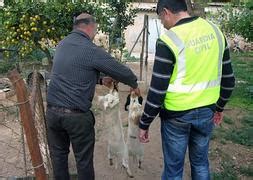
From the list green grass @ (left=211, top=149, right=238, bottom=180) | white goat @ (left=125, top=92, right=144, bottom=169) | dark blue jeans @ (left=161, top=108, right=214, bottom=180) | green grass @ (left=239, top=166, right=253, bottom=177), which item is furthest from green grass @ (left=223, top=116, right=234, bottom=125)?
dark blue jeans @ (left=161, top=108, right=214, bottom=180)

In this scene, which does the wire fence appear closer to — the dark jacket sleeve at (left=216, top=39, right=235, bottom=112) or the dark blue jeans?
the dark blue jeans

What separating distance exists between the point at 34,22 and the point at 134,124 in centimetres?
329

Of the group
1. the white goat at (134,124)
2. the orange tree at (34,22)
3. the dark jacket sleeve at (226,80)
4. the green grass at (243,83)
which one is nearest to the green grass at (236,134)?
the green grass at (243,83)

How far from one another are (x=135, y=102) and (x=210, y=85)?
0.97 m

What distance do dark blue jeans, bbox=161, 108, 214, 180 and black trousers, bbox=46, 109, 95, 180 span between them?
74 cm

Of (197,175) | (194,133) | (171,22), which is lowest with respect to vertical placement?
(197,175)

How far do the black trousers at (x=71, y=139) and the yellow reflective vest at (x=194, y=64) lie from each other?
0.86m

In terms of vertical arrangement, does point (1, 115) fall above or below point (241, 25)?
below

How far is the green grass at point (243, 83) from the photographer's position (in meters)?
8.43

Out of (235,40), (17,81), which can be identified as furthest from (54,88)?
(235,40)

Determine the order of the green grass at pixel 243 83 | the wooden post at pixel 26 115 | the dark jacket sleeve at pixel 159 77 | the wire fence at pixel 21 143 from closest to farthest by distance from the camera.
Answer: the dark jacket sleeve at pixel 159 77 < the wooden post at pixel 26 115 < the wire fence at pixel 21 143 < the green grass at pixel 243 83

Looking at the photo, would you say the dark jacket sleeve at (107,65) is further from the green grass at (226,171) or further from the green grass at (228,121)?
the green grass at (228,121)

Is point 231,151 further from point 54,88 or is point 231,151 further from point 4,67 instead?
point 4,67

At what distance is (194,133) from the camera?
3457 millimetres
